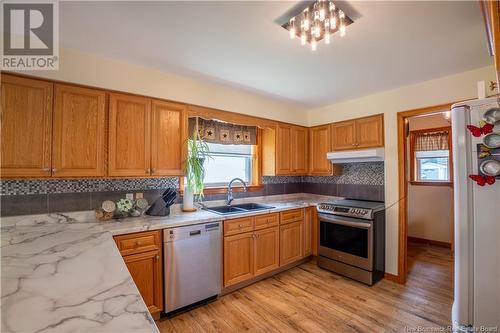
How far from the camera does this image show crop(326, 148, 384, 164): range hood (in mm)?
2957

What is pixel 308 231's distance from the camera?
11.3 ft

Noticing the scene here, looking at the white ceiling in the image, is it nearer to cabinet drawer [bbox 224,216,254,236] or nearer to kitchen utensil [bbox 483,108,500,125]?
kitchen utensil [bbox 483,108,500,125]

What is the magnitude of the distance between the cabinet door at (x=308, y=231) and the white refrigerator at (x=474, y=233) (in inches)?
73.7

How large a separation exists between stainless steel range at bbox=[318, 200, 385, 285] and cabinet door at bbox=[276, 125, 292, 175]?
779 millimetres

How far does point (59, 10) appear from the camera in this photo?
1.53 m

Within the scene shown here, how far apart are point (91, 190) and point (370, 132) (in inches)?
135

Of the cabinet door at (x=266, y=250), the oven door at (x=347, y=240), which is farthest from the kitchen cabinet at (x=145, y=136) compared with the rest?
the oven door at (x=347, y=240)

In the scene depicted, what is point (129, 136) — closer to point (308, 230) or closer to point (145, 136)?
point (145, 136)

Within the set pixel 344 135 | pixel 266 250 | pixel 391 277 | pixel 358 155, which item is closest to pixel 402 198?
pixel 358 155

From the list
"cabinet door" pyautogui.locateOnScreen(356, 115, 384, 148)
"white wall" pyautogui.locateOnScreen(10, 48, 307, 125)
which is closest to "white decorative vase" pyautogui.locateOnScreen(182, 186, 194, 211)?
"white wall" pyautogui.locateOnScreen(10, 48, 307, 125)

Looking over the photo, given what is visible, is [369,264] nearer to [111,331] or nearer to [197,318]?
[197,318]

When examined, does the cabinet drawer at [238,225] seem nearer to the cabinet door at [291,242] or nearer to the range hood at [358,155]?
the cabinet door at [291,242]

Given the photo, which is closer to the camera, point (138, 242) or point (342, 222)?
point (138, 242)

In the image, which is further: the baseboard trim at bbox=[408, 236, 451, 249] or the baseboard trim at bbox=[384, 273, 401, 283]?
the baseboard trim at bbox=[408, 236, 451, 249]
